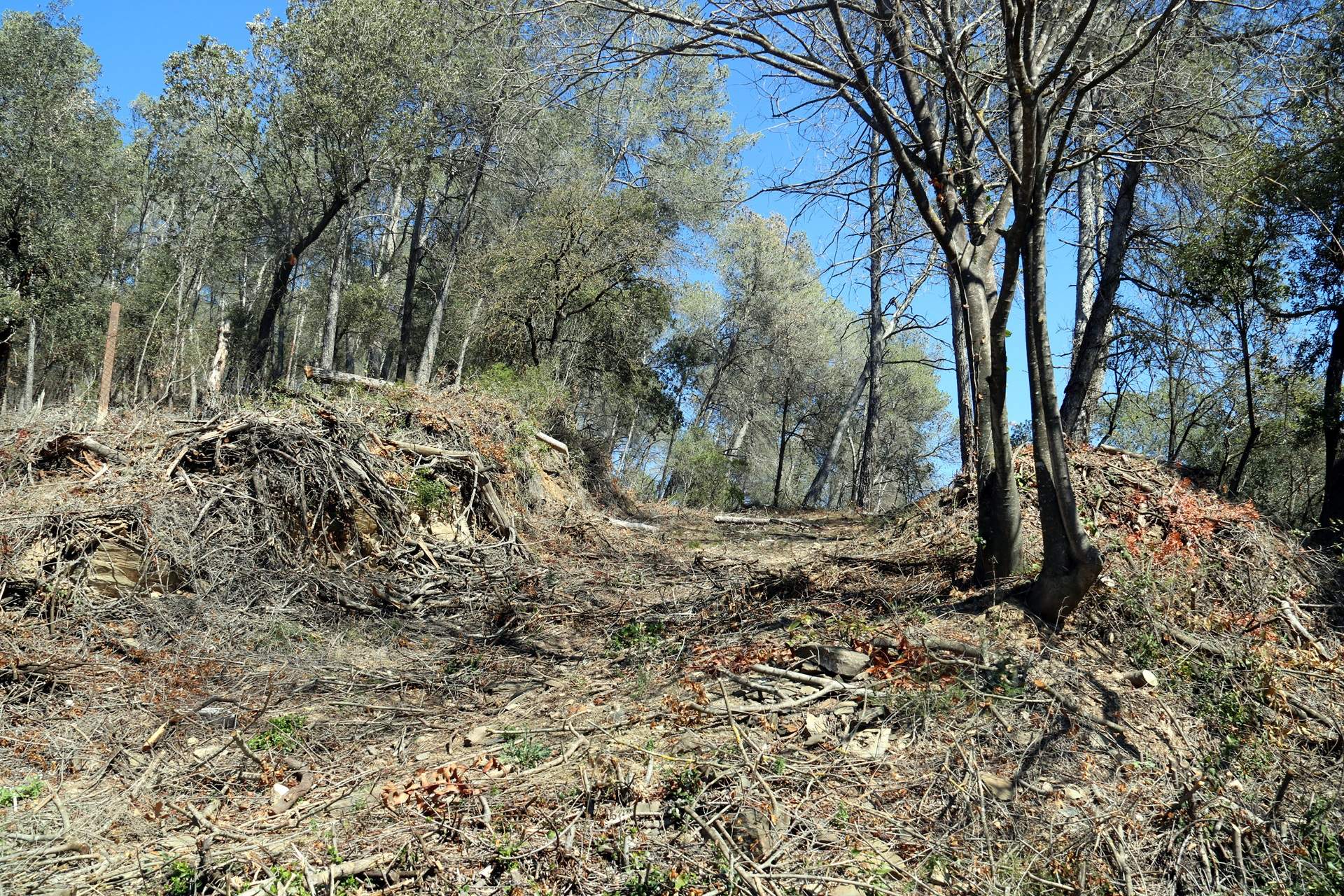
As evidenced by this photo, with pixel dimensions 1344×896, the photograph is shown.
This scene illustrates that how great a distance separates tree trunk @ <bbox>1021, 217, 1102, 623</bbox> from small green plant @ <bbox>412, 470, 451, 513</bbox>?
5.48 metres

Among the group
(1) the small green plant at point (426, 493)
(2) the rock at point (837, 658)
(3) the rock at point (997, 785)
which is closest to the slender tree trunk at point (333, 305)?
(1) the small green plant at point (426, 493)

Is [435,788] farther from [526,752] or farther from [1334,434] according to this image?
[1334,434]

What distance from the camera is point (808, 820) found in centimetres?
329

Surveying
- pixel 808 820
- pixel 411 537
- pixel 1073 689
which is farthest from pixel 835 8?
pixel 411 537

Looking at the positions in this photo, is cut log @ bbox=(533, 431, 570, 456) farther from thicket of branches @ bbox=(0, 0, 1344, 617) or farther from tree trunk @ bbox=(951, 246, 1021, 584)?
tree trunk @ bbox=(951, 246, 1021, 584)

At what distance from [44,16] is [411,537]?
21913mm

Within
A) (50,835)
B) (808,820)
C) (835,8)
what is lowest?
(50,835)

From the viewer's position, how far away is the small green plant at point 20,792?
371 centimetres

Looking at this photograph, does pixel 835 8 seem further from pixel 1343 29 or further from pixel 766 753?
pixel 1343 29

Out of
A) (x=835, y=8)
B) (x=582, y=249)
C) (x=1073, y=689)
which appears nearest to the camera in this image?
(x=1073, y=689)

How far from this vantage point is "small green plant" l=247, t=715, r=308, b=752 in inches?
166

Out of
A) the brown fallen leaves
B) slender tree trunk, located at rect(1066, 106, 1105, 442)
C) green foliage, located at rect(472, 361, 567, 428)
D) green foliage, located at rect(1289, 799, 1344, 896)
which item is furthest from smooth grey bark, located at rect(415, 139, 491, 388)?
green foliage, located at rect(1289, 799, 1344, 896)

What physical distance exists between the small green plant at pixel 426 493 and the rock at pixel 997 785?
19.1ft

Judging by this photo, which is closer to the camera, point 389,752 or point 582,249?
point 389,752
